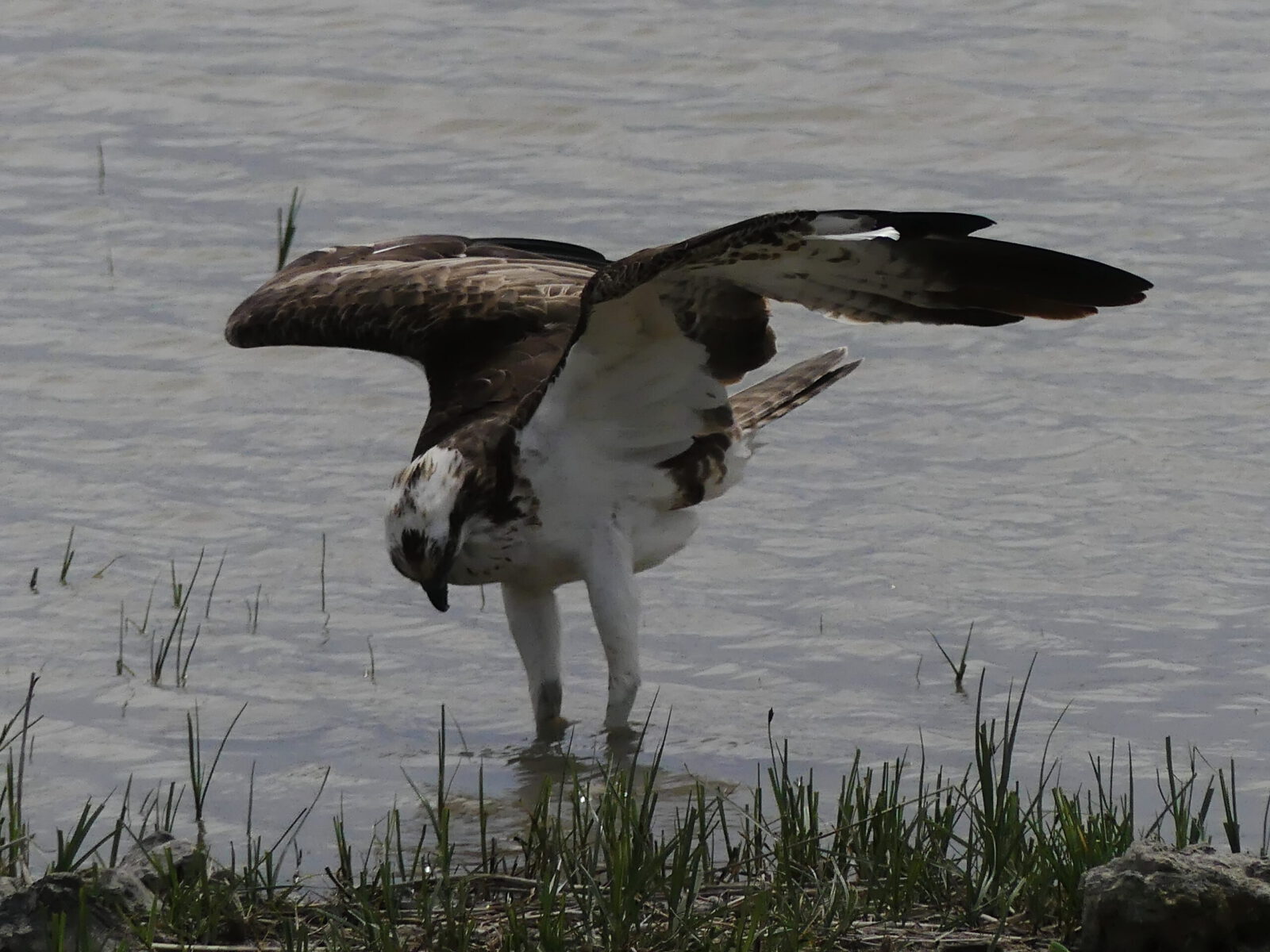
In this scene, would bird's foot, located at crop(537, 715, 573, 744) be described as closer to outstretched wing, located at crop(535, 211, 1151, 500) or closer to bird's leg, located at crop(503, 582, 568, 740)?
bird's leg, located at crop(503, 582, 568, 740)

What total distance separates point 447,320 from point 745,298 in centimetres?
125

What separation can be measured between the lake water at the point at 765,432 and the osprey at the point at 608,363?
51cm

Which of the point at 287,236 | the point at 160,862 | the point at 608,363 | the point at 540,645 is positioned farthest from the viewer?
the point at 287,236

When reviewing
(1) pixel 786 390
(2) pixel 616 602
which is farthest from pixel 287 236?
(2) pixel 616 602

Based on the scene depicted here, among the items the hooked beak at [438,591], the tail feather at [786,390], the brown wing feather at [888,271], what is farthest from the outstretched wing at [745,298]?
the hooked beak at [438,591]

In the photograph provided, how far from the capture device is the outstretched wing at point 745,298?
552 centimetres

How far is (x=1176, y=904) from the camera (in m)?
4.26

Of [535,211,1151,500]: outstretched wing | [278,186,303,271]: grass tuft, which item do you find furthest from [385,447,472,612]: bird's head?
[278,186,303,271]: grass tuft

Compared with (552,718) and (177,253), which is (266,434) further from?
(552,718)

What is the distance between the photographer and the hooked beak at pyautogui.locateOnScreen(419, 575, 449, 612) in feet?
22.0

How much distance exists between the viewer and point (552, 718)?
7.15 metres

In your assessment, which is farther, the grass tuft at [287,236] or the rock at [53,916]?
the grass tuft at [287,236]

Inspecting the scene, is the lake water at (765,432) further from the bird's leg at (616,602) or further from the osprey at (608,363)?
the osprey at (608,363)

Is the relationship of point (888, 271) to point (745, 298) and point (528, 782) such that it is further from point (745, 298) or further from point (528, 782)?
point (528, 782)
